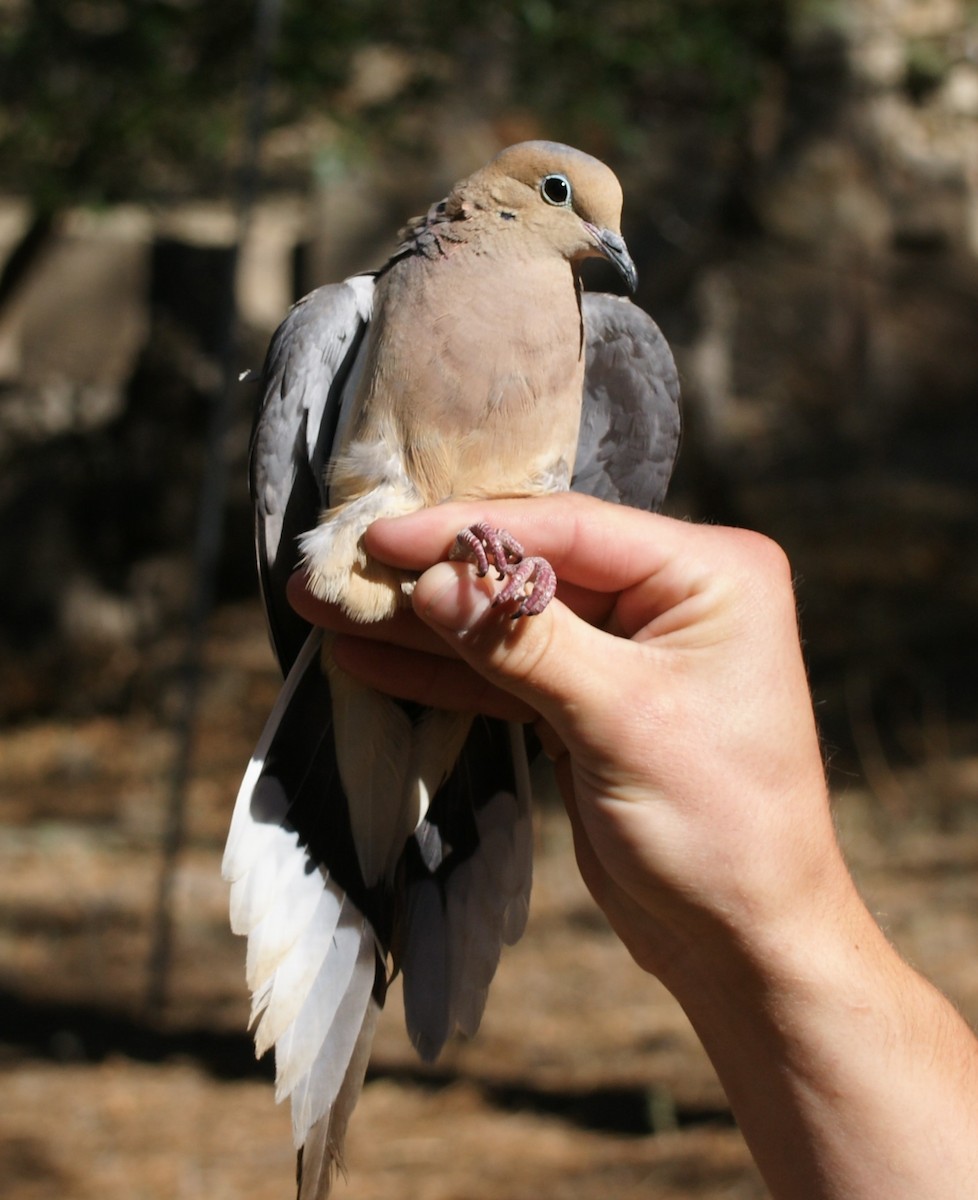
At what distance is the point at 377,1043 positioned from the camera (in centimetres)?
460

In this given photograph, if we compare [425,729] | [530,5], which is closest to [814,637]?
[530,5]

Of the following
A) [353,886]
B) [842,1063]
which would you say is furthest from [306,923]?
[842,1063]

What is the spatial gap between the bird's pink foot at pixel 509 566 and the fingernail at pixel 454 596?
0.07 ft

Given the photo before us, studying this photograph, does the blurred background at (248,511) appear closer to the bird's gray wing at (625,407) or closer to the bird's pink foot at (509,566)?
the bird's gray wing at (625,407)

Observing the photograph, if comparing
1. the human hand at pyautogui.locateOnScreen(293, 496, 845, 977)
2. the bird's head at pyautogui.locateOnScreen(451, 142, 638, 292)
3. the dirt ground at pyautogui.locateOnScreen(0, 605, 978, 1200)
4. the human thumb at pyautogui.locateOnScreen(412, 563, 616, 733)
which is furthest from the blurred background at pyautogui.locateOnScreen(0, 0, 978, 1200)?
the human thumb at pyautogui.locateOnScreen(412, 563, 616, 733)

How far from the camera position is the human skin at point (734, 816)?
167 centimetres

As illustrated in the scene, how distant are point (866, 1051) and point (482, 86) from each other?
6025 mm

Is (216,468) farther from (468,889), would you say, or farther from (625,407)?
(468,889)

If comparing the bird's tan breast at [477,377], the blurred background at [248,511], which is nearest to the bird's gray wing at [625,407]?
the bird's tan breast at [477,377]

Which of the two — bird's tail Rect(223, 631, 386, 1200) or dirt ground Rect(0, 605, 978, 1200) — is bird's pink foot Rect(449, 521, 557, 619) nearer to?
bird's tail Rect(223, 631, 386, 1200)

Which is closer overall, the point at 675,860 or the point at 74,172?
the point at 675,860

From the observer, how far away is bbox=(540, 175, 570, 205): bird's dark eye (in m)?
2.19

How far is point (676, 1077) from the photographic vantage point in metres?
4.31

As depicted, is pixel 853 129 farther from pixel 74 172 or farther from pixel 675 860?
pixel 675 860
